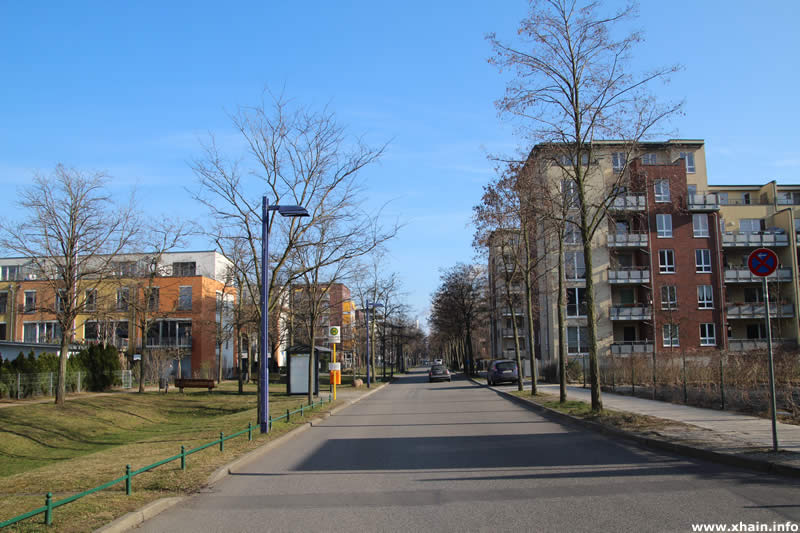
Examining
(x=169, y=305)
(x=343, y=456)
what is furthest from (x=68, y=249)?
(x=169, y=305)

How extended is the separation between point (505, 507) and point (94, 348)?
35460mm

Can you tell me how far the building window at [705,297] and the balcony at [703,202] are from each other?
6.71 metres

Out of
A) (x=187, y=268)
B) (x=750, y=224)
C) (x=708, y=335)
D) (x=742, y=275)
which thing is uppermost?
(x=750, y=224)

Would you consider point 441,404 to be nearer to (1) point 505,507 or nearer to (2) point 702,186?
(1) point 505,507

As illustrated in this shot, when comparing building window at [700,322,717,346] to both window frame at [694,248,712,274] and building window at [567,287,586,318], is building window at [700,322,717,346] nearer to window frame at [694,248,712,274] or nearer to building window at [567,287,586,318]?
window frame at [694,248,712,274]

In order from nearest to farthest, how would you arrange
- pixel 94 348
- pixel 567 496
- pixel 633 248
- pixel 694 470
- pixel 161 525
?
pixel 161 525, pixel 567 496, pixel 694 470, pixel 94 348, pixel 633 248

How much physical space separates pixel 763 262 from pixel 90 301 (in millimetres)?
24098

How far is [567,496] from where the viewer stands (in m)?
7.75

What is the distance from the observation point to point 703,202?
176ft

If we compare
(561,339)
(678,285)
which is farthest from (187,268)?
(561,339)

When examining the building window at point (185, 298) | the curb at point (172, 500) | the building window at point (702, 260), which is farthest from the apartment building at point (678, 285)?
the curb at point (172, 500)

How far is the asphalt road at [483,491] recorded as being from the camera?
673 cm

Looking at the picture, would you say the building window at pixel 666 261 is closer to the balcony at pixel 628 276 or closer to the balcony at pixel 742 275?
the balcony at pixel 628 276

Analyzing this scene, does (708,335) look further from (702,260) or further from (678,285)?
(702,260)
